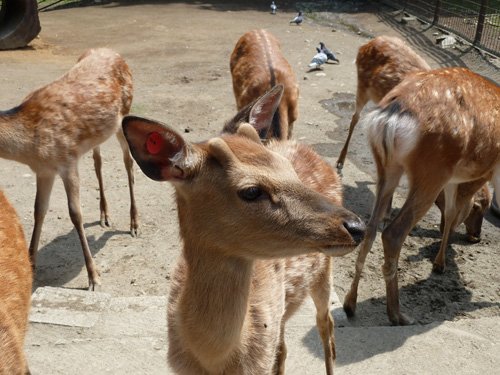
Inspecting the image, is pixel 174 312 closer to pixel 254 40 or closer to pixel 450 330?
pixel 450 330

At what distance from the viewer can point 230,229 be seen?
2.42m

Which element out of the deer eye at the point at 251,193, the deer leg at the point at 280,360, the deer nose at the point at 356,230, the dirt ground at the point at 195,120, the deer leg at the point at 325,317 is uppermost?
the deer eye at the point at 251,193

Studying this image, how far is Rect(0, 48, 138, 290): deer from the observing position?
479cm

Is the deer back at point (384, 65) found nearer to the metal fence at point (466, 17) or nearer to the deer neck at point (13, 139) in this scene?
the deer neck at point (13, 139)

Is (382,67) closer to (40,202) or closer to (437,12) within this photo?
(40,202)

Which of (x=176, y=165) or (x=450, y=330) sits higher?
(x=176, y=165)

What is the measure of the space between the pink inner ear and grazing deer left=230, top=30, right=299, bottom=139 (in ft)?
11.3

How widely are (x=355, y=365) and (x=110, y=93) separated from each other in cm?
331

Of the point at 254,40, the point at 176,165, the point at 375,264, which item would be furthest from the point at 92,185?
the point at 176,165

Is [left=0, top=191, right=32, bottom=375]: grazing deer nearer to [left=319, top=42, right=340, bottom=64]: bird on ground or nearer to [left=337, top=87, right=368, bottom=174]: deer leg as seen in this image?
[left=337, top=87, right=368, bottom=174]: deer leg

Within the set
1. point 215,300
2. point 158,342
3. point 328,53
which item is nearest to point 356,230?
point 215,300

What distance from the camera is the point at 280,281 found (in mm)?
3125

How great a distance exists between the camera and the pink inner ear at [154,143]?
2.40 m

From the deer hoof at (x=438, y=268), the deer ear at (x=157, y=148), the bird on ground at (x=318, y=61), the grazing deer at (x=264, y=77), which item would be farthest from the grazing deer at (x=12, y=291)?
the bird on ground at (x=318, y=61)
